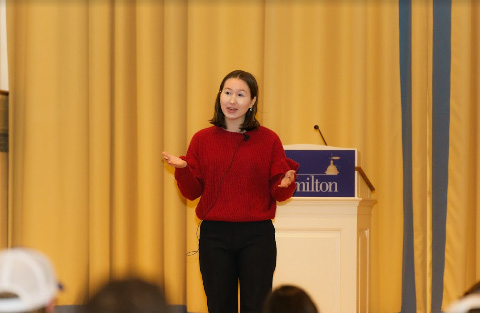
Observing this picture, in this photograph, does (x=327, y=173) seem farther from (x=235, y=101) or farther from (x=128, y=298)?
(x=128, y=298)

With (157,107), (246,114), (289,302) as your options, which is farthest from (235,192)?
(157,107)

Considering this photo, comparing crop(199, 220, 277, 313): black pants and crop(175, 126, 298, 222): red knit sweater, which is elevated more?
crop(175, 126, 298, 222): red knit sweater

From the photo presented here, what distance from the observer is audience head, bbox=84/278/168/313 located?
0.99 metres

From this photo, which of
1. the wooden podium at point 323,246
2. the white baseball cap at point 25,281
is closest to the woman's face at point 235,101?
the wooden podium at point 323,246

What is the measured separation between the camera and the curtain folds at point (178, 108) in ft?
14.3

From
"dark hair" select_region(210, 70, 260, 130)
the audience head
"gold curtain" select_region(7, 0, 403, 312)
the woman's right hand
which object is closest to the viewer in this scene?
the audience head

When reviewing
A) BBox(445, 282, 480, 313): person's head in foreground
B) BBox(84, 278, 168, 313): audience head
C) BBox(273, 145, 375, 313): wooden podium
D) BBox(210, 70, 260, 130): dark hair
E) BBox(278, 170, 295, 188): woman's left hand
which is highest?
BBox(210, 70, 260, 130): dark hair

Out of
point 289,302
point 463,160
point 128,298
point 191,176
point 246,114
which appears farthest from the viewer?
point 463,160

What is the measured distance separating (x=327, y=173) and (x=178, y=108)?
117 cm

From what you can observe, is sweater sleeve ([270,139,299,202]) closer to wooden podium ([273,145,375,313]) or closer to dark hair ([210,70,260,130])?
dark hair ([210,70,260,130])

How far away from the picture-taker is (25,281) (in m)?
1.08

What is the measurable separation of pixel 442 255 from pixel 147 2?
250 cm

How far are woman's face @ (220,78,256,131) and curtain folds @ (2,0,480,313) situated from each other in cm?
145

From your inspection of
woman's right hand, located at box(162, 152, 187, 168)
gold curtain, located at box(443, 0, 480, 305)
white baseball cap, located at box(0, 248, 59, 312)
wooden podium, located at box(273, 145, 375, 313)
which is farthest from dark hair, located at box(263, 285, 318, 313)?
gold curtain, located at box(443, 0, 480, 305)
